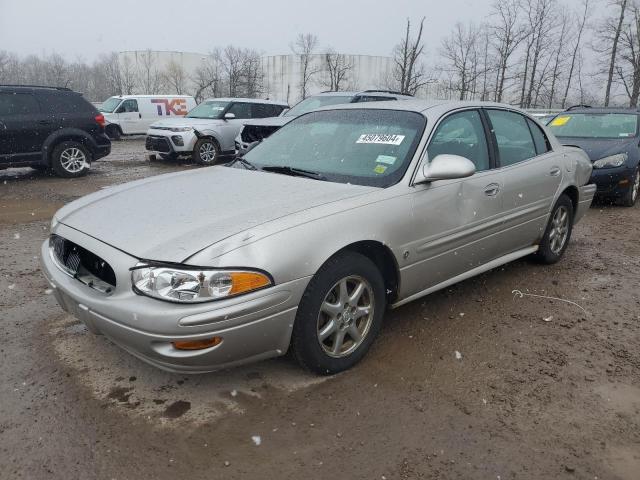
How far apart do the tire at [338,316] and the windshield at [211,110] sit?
10.9 meters

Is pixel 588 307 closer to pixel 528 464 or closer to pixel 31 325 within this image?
pixel 528 464

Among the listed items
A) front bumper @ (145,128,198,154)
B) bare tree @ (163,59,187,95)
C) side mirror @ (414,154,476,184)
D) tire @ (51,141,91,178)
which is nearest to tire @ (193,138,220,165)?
front bumper @ (145,128,198,154)

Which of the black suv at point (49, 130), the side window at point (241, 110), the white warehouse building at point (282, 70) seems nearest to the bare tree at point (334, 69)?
the white warehouse building at point (282, 70)

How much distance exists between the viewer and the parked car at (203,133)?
1227cm

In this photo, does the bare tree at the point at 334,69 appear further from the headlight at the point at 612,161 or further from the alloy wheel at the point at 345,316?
the alloy wheel at the point at 345,316

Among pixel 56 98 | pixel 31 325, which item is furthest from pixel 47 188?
pixel 31 325

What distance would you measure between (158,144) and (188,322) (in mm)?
11135

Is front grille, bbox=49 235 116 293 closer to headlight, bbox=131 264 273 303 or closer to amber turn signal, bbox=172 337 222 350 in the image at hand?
headlight, bbox=131 264 273 303

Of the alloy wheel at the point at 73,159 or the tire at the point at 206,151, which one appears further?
the tire at the point at 206,151

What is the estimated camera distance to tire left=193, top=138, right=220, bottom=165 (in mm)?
12308

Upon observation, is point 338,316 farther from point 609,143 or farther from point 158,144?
point 158,144

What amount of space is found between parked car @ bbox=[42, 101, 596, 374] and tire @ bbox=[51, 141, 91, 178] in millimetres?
7342

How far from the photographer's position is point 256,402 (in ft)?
8.86

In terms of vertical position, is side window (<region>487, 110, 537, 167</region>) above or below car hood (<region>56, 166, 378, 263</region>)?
above
